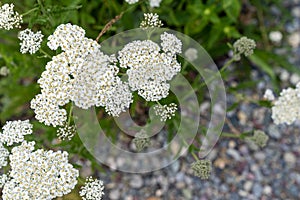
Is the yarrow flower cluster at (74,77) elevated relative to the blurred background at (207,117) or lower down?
lower down

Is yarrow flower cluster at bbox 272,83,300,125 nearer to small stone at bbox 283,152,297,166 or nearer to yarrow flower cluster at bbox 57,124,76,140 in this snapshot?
small stone at bbox 283,152,297,166

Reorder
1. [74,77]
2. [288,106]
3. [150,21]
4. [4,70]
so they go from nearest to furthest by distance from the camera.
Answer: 1. [74,77]
2. [150,21]
3. [288,106]
4. [4,70]

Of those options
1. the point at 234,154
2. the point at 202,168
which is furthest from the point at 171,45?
the point at 234,154

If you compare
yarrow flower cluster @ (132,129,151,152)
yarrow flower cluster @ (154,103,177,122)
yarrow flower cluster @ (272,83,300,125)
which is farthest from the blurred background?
yarrow flower cluster @ (154,103,177,122)

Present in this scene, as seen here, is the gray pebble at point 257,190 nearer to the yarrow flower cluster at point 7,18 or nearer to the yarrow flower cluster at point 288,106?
the yarrow flower cluster at point 288,106

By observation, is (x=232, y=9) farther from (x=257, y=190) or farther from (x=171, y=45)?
(x=257, y=190)

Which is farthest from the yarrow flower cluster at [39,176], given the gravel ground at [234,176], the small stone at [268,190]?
the small stone at [268,190]

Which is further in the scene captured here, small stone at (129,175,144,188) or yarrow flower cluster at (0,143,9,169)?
small stone at (129,175,144,188)
